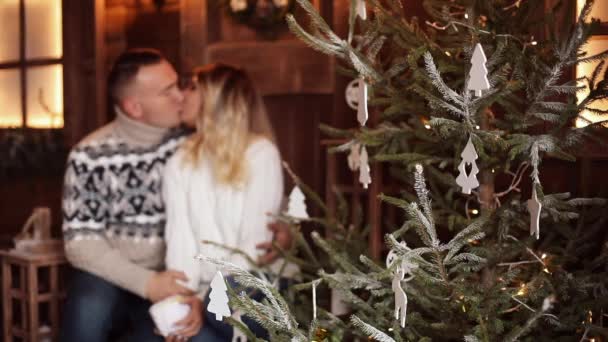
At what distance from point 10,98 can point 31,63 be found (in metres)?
0.28

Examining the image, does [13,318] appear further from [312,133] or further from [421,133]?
[421,133]

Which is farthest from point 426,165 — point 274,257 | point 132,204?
point 132,204

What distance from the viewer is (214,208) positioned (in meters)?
3.23

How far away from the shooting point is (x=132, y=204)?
137 inches

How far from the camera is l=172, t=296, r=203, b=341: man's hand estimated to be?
3.11 m

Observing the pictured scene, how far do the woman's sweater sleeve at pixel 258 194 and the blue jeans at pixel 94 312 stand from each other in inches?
20.7

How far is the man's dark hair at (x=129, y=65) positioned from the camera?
357 cm

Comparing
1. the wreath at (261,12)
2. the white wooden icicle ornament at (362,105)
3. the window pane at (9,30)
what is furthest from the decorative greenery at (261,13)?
the white wooden icicle ornament at (362,105)

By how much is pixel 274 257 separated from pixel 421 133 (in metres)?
1.15

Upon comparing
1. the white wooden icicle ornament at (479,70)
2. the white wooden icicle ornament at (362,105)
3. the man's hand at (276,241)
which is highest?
the white wooden icicle ornament at (479,70)

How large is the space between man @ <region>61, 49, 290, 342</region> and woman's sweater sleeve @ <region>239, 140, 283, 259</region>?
401 mm

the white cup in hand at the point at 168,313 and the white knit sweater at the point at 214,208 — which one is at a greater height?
the white knit sweater at the point at 214,208

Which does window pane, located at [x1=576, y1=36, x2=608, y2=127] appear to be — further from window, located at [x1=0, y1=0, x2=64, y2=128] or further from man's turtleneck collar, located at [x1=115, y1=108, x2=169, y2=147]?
window, located at [x1=0, y1=0, x2=64, y2=128]

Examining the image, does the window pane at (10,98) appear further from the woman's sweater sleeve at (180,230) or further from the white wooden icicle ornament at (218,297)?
the white wooden icicle ornament at (218,297)
